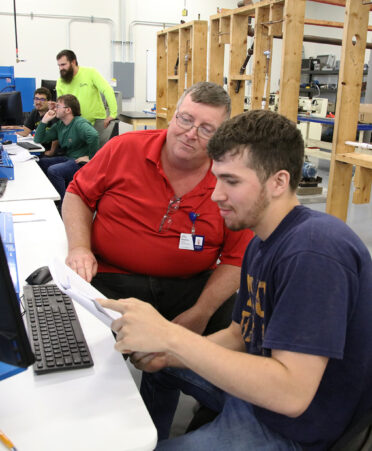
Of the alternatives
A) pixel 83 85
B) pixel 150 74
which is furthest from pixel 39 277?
pixel 150 74

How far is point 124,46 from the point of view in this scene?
9.02 meters

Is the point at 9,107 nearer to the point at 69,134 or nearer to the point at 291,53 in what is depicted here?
the point at 69,134

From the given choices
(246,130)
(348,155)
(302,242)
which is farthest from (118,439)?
(348,155)

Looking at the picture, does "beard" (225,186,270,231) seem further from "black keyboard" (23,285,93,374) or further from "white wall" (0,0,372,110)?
"white wall" (0,0,372,110)

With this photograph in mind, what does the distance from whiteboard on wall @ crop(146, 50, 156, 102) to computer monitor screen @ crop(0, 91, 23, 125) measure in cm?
624

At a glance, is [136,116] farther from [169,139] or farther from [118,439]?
[118,439]

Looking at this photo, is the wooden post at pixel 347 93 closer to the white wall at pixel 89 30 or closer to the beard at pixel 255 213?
the beard at pixel 255 213

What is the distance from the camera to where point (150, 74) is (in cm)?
933

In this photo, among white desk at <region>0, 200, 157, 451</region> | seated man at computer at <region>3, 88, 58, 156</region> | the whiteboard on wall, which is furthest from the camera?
the whiteboard on wall

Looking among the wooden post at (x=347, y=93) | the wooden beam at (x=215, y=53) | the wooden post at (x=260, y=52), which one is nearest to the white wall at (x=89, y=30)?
the wooden beam at (x=215, y=53)

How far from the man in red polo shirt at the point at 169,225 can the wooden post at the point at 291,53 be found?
1927 millimetres

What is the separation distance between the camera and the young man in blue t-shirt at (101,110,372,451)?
798mm

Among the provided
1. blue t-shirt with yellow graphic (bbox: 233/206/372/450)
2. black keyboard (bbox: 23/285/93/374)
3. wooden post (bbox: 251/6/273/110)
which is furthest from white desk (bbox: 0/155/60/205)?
wooden post (bbox: 251/6/273/110)

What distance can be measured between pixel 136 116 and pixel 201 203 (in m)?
6.00
